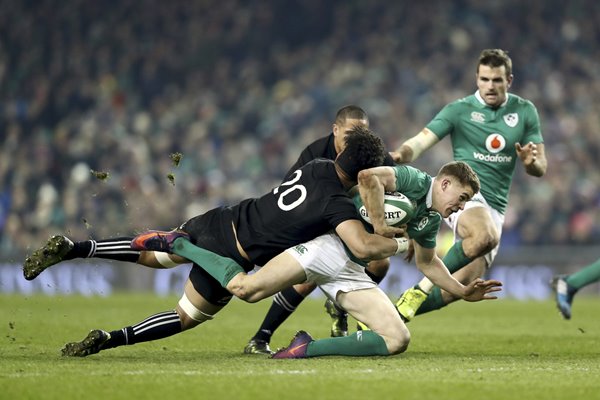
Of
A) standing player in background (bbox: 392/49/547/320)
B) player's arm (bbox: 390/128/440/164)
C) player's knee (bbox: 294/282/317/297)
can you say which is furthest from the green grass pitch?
player's arm (bbox: 390/128/440/164)

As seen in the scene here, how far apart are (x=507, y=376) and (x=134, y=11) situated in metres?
17.7

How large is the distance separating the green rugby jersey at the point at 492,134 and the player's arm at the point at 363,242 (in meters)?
2.81

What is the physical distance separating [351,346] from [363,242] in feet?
2.69

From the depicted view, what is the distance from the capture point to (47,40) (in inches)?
860

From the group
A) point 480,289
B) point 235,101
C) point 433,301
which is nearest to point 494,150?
point 433,301

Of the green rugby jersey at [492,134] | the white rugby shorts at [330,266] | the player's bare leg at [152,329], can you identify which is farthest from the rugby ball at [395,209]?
the green rugby jersey at [492,134]

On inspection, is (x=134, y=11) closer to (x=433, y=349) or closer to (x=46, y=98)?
(x=46, y=98)

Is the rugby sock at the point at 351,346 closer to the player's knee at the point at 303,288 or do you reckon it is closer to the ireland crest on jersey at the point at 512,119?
the player's knee at the point at 303,288

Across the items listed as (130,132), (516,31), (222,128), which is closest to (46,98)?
(130,132)

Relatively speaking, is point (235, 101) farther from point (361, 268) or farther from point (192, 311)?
point (361, 268)

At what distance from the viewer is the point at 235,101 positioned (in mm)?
21359

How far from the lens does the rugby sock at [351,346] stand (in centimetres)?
734

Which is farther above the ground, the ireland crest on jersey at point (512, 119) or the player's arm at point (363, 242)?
the ireland crest on jersey at point (512, 119)

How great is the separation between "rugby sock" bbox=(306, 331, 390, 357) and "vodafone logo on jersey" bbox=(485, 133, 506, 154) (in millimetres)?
2878
